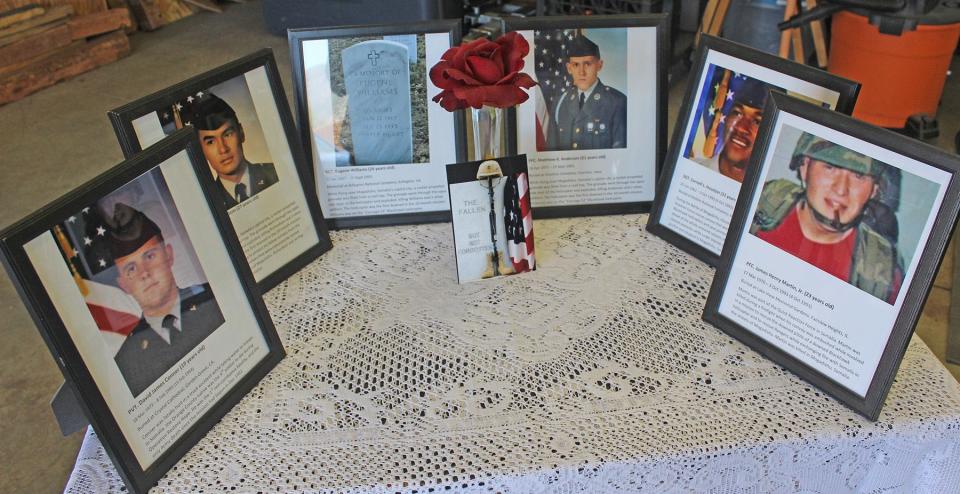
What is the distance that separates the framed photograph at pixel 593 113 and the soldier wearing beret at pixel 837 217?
354mm

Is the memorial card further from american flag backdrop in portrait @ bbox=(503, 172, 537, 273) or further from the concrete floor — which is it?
the concrete floor

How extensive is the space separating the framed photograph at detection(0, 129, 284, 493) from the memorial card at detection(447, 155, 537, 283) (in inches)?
12.4

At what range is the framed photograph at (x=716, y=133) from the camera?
1.09 m

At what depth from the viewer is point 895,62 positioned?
9.59ft

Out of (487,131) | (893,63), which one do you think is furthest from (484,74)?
(893,63)

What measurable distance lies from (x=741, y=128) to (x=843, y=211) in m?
0.26

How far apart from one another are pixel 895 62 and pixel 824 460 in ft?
8.07

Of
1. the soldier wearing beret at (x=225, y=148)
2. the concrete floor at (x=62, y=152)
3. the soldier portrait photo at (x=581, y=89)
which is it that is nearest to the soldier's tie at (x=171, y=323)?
the soldier wearing beret at (x=225, y=148)

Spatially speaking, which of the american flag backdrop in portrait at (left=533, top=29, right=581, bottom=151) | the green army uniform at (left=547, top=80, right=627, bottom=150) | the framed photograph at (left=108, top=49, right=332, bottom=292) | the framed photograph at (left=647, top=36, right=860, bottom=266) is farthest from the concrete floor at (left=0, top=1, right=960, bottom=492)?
the american flag backdrop in portrait at (left=533, top=29, right=581, bottom=151)

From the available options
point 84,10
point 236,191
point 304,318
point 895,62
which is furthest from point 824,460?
point 84,10

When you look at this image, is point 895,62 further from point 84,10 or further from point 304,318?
point 84,10

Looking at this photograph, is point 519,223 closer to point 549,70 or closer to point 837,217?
point 549,70

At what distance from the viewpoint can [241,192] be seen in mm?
1146

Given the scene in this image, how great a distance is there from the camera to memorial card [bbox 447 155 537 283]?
1149 mm
